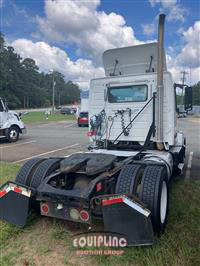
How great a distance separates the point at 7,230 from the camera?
312 centimetres

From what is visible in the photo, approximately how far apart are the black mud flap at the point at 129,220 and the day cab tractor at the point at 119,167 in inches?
0.4

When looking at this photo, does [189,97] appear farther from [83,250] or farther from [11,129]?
[11,129]

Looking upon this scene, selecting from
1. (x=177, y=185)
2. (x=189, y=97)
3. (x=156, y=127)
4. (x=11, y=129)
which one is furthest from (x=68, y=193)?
(x=11, y=129)

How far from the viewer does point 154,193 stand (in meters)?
2.73

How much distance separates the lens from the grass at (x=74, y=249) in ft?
8.19

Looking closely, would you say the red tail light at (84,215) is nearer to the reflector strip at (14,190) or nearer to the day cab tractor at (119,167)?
the day cab tractor at (119,167)

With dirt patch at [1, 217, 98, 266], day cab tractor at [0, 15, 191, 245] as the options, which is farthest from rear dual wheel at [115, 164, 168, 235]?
dirt patch at [1, 217, 98, 266]

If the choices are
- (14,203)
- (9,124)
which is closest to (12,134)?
(9,124)

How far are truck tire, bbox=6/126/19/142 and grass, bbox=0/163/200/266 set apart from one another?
346 inches

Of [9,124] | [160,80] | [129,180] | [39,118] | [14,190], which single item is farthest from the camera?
[39,118]

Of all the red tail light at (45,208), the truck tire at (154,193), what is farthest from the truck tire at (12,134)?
the truck tire at (154,193)

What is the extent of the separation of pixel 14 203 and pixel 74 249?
989mm

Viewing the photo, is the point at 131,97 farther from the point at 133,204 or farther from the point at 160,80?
the point at 133,204

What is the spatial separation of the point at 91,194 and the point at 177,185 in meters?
2.83
